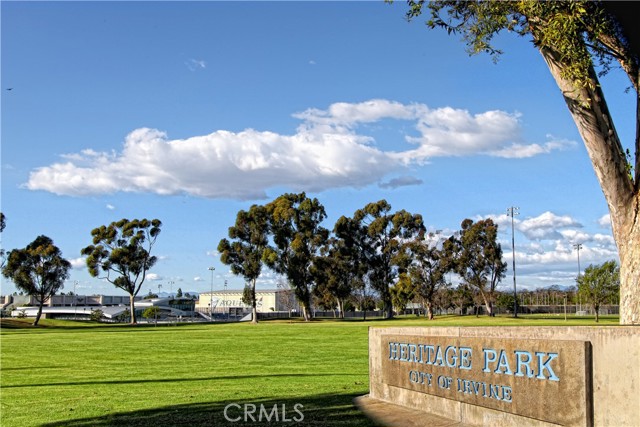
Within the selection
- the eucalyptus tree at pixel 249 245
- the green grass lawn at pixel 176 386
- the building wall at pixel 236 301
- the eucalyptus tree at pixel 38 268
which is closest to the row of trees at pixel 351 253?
the eucalyptus tree at pixel 249 245

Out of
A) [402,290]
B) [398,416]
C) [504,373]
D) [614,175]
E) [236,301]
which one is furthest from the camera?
[236,301]

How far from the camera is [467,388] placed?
8422mm

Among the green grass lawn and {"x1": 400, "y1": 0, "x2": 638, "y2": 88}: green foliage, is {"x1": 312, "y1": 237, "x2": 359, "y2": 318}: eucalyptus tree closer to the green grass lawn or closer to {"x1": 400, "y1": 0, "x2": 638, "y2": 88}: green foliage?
the green grass lawn

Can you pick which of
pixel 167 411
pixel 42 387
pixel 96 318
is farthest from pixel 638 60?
pixel 96 318

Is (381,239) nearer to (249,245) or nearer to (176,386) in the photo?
(249,245)

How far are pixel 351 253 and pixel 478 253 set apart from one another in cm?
1743

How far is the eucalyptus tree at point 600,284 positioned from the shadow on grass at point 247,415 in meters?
63.4

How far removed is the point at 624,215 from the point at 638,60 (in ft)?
8.90

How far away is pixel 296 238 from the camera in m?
77.9

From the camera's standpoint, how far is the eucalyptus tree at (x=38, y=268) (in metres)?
77.6

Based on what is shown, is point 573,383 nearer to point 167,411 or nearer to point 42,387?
point 167,411

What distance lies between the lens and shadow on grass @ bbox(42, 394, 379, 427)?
30.7ft

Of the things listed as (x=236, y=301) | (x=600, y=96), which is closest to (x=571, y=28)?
(x=600, y=96)

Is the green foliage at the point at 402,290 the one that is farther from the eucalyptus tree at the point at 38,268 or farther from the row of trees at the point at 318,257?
the eucalyptus tree at the point at 38,268
